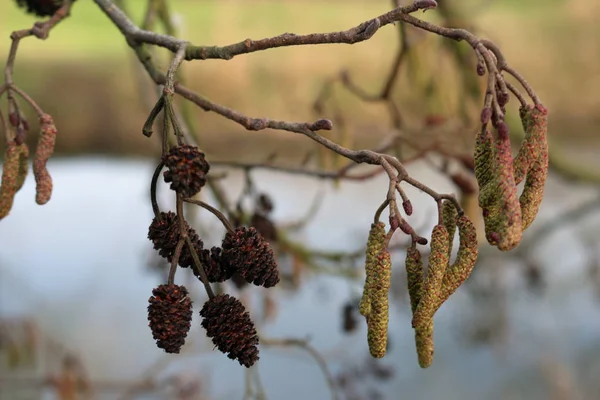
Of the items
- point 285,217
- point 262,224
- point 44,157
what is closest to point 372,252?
point 44,157

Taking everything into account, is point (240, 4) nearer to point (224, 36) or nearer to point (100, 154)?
point (224, 36)

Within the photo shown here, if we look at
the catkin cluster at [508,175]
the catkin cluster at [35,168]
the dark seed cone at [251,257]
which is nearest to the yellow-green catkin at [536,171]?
the catkin cluster at [508,175]

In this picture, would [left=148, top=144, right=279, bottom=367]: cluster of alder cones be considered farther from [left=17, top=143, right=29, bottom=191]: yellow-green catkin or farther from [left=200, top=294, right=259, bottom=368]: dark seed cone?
[left=17, top=143, right=29, bottom=191]: yellow-green catkin

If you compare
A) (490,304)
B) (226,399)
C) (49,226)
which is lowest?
(226,399)

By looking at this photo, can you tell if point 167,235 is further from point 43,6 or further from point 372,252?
point 43,6

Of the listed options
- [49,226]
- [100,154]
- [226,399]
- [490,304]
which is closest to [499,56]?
[226,399]

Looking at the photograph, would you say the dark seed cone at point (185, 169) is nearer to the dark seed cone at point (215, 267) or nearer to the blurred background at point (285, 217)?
the dark seed cone at point (215, 267)

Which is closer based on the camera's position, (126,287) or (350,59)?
(126,287)
